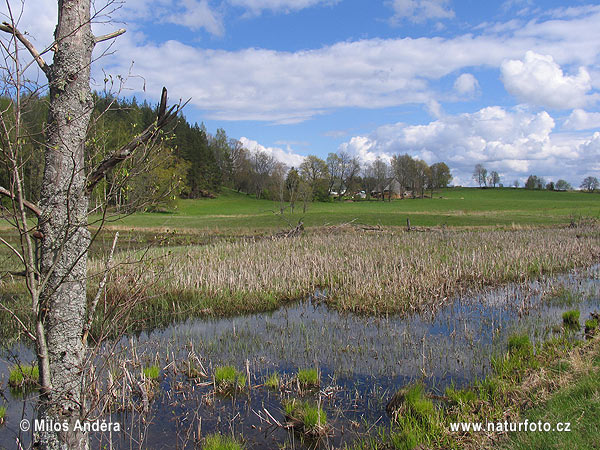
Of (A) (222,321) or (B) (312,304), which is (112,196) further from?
(B) (312,304)

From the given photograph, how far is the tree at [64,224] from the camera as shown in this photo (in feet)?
10.7

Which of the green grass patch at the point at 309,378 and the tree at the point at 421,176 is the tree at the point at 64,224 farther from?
the tree at the point at 421,176

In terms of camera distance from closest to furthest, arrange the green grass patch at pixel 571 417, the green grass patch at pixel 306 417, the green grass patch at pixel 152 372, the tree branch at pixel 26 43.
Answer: the tree branch at pixel 26 43 → the green grass patch at pixel 571 417 → the green grass patch at pixel 306 417 → the green grass patch at pixel 152 372

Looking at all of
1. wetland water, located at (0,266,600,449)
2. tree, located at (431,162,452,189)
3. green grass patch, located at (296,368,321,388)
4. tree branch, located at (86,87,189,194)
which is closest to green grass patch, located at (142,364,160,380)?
wetland water, located at (0,266,600,449)

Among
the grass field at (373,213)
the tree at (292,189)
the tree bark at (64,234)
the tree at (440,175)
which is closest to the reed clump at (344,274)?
the grass field at (373,213)

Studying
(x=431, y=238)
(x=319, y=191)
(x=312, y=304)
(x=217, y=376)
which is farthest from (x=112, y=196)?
(x=319, y=191)

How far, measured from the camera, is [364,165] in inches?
4437

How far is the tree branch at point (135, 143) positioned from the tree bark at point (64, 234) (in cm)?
10

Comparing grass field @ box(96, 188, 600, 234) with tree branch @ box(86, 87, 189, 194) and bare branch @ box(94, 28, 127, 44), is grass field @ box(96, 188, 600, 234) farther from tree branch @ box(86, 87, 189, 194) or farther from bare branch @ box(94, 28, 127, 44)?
bare branch @ box(94, 28, 127, 44)

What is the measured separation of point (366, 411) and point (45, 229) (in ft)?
15.3

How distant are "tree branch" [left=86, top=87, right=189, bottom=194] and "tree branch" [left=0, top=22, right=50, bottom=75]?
34.0 inches

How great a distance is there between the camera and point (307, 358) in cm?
788

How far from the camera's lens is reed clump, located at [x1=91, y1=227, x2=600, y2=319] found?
11555mm

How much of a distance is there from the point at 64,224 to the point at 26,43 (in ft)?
4.62
